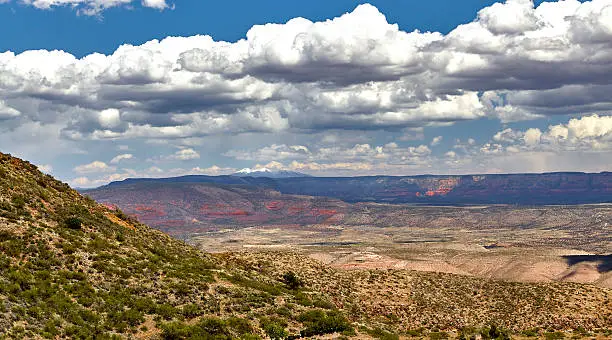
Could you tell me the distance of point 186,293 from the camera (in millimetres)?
48031

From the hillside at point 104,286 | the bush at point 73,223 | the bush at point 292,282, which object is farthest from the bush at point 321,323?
the bush at point 73,223

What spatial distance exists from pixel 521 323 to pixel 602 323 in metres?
9.09

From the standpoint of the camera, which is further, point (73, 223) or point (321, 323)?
point (73, 223)

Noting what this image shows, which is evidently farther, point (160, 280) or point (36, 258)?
point (160, 280)

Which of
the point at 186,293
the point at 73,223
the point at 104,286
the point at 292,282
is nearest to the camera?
the point at 104,286

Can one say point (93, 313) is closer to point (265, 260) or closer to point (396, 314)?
point (396, 314)

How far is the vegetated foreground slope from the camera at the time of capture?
4047 cm

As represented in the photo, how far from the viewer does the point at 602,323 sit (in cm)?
6412

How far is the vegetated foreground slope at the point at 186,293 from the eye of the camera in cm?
4047

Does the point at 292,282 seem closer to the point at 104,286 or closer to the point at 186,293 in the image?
the point at 186,293

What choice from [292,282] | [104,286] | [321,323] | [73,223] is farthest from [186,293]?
[292,282]

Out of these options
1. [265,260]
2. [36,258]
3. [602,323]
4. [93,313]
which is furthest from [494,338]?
[265,260]

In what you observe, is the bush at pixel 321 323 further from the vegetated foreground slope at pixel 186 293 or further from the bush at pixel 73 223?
the bush at pixel 73 223

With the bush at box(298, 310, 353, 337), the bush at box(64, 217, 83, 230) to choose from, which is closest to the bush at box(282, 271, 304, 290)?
the bush at box(298, 310, 353, 337)
